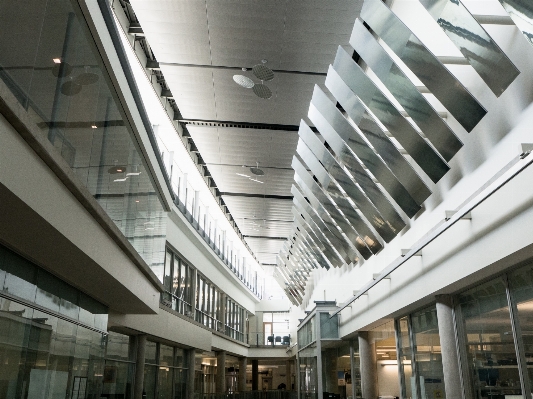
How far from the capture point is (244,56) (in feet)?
39.0

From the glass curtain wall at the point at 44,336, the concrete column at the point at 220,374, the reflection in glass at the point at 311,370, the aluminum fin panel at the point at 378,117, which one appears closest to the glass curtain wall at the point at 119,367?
the glass curtain wall at the point at 44,336

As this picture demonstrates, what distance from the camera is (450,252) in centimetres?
795

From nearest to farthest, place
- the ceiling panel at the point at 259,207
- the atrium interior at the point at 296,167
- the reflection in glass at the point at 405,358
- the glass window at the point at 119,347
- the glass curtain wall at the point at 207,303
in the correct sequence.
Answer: the atrium interior at the point at 296,167, the reflection in glass at the point at 405,358, the glass window at the point at 119,347, the glass curtain wall at the point at 207,303, the ceiling panel at the point at 259,207

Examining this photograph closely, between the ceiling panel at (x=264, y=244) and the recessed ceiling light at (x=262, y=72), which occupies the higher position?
the ceiling panel at (x=264, y=244)

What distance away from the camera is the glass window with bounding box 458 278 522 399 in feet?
23.1

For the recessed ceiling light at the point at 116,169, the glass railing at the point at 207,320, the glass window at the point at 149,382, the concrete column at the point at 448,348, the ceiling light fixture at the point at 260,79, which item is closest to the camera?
the recessed ceiling light at the point at 116,169

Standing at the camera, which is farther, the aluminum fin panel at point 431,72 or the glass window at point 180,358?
the glass window at point 180,358

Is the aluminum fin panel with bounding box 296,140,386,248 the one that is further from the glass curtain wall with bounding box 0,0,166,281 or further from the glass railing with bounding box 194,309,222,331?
the glass railing with bounding box 194,309,222,331

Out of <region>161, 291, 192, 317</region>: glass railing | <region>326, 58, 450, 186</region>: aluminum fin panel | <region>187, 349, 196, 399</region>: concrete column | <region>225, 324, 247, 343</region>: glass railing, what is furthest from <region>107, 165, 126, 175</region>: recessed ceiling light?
<region>225, 324, 247, 343</region>: glass railing

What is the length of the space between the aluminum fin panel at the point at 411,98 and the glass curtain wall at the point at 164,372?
38.4 feet

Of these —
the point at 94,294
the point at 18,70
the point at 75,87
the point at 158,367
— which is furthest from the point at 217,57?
the point at 158,367

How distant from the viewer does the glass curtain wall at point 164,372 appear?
52.0 ft

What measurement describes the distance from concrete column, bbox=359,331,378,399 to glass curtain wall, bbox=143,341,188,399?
6.53 m

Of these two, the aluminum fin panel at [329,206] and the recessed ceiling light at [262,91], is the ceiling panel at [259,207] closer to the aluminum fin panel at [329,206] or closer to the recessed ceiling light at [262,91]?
the aluminum fin panel at [329,206]
